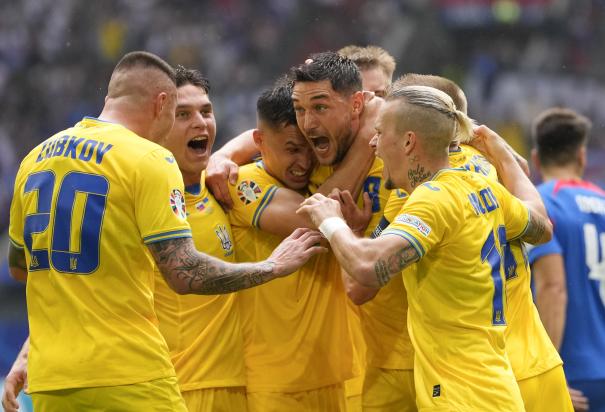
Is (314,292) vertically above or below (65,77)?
below

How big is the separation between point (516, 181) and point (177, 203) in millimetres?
1883

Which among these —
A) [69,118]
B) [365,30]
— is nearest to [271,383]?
[69,118]

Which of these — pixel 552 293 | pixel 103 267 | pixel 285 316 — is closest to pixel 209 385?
pixel 285 316

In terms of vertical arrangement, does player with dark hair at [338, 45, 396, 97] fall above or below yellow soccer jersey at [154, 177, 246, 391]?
above

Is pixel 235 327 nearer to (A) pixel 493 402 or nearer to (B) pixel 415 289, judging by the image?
(B) pixel 415 289

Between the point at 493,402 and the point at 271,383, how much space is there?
4.93 ft

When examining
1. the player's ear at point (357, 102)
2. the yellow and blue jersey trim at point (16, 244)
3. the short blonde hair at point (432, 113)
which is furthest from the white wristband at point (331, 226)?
the yellow and blue jersey trim at point (16, 244)

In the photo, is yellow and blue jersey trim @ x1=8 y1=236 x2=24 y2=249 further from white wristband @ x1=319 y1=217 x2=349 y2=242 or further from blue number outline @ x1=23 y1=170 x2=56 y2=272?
white wristband @ x1=319 y1=217 x2=349 y2=242

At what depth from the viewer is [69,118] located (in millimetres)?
15344

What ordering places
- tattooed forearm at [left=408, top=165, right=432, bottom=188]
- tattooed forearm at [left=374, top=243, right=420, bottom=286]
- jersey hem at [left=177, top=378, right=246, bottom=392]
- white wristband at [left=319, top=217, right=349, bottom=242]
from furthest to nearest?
jersey hem at [left=177, top=378, right=246, bottom=392], tattooed forearm at [left=408, top=165, right=432, bottom=188], white wristband at [left=319, top=217, right=349, bottom=242], tattooed forearm at [left=374, top=243, right=420, bottom=286]

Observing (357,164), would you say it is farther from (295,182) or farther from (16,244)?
(16,244)

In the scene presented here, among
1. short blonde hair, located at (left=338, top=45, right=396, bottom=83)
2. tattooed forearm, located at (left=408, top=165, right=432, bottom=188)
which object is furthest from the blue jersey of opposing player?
tattooed forearm, located at (left=408, top=165, right=432, bottom=188)

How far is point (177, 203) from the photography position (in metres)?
4.29

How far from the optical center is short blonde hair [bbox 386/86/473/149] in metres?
4.35
